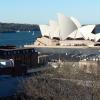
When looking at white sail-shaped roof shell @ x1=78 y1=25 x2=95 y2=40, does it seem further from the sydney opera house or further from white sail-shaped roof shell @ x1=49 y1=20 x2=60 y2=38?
white sail-shaped roof shell @ x1=49 y1=20 x2=60 y2=38

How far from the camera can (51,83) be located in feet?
50.4

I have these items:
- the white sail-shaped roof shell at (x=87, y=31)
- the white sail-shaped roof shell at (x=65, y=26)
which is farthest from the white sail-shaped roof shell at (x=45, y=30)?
the white sail-shaped roof shell at (x=87, y=31)

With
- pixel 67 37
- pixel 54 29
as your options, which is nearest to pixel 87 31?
pixel 67 37

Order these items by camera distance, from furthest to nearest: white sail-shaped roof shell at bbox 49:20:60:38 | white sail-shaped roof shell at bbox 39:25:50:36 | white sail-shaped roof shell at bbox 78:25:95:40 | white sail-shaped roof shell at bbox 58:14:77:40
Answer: white sail-shaped roof shell at bbox 39:25:50:36 → white sail-shaped roof shell at bbox 49:20:60:38 → white sail-shaped roof shell at bbox 78:25:95:40 → white sail-shaped roof shell at bbox 58:14:77:40

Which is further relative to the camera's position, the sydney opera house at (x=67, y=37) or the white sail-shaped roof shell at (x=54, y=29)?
the white sail-shaped roof shell at (x=54, y=29)

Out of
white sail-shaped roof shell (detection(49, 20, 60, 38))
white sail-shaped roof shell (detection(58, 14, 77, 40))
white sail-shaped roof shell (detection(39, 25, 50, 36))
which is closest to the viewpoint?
white sail-shaped roof shell (detection(58, 14, 77, 40))

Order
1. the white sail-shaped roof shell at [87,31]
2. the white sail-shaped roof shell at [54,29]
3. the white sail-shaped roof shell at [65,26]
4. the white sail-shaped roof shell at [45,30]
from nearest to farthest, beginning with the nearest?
the white sail-shaped roof shell at [65,26] → the white sail-shaped roof shell at [87,31] → the white sail-shaped roof shell at [54,29] → the white sail-shaped roof shell at [45,30]

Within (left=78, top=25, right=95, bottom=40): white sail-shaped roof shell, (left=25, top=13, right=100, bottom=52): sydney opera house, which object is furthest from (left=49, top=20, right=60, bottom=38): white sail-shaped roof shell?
(left=78, top=25, right=95, bottom=40): white sail-shaped roof shell

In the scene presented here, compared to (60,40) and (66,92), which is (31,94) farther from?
(60,40)

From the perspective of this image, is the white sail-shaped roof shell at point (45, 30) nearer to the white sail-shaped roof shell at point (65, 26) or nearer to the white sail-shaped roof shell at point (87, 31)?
the white sail-shaped roof shell at point (65, 26)

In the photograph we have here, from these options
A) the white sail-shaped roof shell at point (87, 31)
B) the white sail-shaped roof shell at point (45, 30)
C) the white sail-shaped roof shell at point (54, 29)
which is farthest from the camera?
the white sail-shaped roof shell at point (45, 30)

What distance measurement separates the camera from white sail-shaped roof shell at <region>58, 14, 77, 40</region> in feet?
152

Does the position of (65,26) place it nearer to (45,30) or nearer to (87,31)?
(87,31)

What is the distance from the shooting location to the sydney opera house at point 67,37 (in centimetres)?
4677
